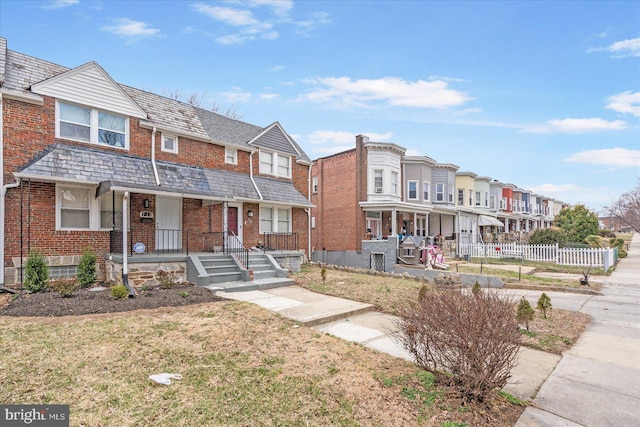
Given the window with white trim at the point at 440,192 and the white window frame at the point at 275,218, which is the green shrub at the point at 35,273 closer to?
the white window frame at the point at 275,218

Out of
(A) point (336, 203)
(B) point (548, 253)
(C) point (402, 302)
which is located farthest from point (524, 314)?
(A) point (336, 203)

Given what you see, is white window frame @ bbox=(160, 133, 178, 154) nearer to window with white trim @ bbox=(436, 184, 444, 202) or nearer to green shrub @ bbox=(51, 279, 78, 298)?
green shrub @ bbox=(51, 279, 78, 298)

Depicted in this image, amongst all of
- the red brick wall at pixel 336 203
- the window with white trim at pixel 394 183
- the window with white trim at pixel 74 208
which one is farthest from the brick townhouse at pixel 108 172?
the window with white trim at pixel 394 183

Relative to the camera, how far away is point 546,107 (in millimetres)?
15727

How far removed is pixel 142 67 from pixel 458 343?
1709 cm

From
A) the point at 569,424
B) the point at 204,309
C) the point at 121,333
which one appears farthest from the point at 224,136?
the point at 569,424

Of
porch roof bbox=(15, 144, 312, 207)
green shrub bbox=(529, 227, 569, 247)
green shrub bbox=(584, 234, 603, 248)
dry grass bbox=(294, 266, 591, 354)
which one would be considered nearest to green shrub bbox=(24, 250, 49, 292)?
porch roof bbox=(15, 144, 312, 207)

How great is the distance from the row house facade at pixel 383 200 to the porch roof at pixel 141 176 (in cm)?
628

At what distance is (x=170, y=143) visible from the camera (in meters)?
13.9

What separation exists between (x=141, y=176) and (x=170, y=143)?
2.55m

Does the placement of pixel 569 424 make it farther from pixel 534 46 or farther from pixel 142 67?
pixel 142 67

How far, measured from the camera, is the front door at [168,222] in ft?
42.1

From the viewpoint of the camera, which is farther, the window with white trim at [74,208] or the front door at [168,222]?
the front door at [168,222]

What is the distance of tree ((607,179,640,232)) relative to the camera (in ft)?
106
